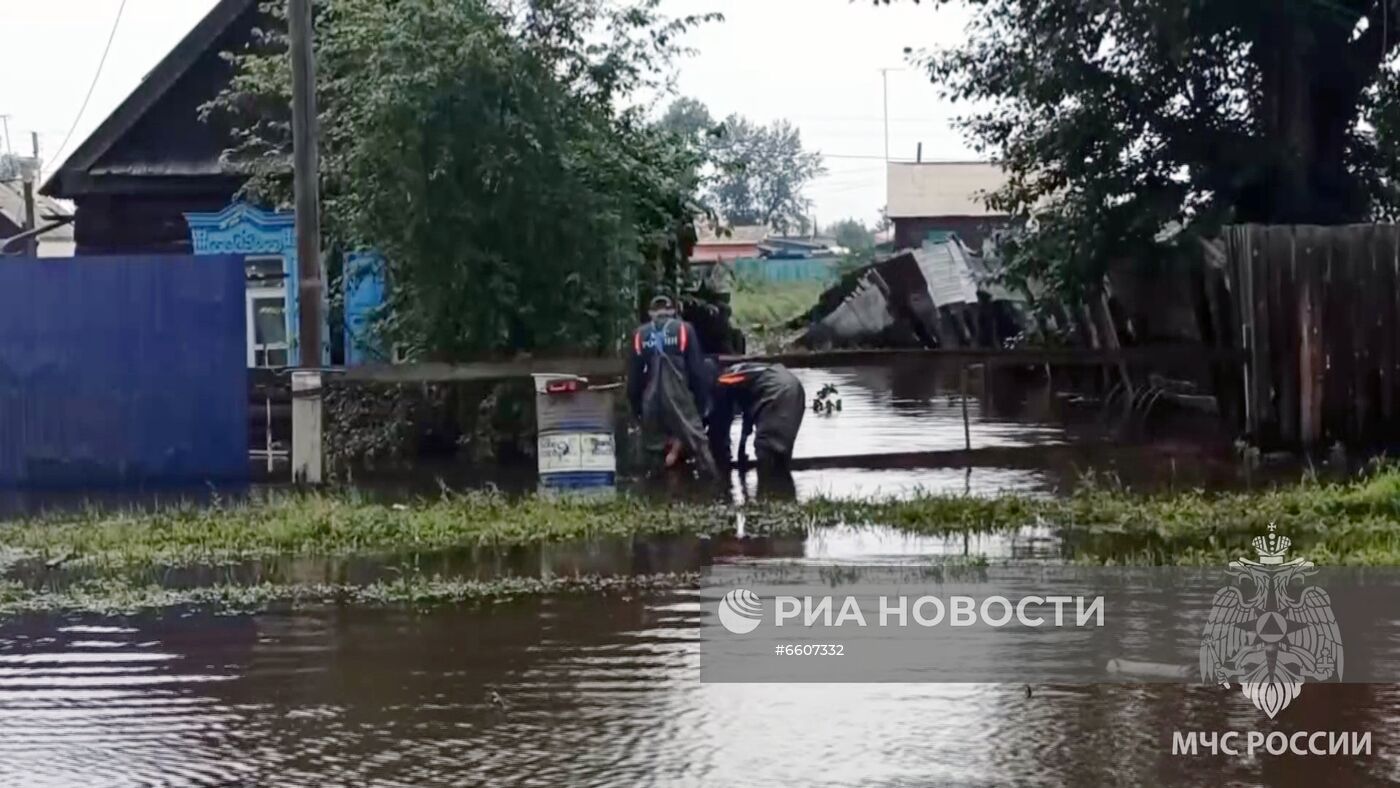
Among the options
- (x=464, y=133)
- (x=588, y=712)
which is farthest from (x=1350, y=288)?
(x=588, y=712)

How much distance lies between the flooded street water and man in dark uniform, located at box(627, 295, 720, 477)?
454cm

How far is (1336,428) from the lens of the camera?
50.4 feet

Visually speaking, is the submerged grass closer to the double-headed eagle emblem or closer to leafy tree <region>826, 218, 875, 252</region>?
the double-headed eagle emblem

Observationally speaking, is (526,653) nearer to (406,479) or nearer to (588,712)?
(588,712)

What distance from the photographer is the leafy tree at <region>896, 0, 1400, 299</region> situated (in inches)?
692

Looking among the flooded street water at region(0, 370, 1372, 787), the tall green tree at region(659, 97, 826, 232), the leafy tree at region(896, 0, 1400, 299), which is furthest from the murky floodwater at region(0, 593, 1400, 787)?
the tall green tree at region(659, 97, 826, 232)

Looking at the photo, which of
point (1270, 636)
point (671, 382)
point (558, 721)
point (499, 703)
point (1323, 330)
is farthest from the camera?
point (1323, 330)

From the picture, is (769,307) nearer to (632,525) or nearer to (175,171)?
(175,171)

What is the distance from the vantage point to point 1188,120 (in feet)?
59.9

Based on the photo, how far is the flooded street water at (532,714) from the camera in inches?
263

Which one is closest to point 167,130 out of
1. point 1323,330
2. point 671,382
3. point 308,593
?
point 671,382

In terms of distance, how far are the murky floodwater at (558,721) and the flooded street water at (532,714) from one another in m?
0.01

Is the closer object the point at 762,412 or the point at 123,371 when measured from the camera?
the point at 762,412

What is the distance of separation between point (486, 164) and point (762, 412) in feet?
9.86
